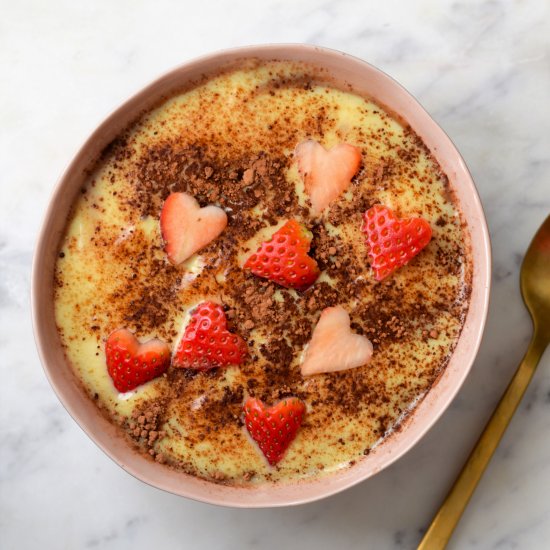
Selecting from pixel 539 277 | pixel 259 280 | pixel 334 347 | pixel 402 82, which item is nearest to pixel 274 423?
pixel 334 347

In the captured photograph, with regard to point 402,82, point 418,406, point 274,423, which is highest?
point 402,82

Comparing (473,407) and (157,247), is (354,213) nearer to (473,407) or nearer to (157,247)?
(157,247)

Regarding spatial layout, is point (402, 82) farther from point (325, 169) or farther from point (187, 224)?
point (187, 224)

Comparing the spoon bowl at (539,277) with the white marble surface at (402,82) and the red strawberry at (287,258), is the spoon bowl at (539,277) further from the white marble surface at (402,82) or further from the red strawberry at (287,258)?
the red strawberry at (287,258)

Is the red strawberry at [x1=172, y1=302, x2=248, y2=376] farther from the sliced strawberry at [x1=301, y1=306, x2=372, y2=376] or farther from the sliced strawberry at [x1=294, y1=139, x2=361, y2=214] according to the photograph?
the sliced strawberry at [x1=294, y1=139, x2=361, y2=214]

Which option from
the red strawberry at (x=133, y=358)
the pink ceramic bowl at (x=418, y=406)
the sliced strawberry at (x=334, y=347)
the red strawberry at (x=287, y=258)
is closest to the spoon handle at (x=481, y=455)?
the pink ceramic bowl at (x=418, y=406)

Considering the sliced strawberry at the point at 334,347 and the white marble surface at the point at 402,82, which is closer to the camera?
the sliced strawberry at the point at 334,347

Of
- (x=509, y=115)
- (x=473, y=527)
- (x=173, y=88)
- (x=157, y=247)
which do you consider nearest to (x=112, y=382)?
(x=157, y=247)
